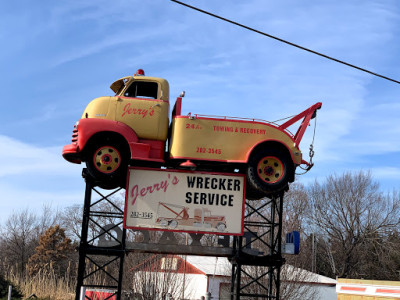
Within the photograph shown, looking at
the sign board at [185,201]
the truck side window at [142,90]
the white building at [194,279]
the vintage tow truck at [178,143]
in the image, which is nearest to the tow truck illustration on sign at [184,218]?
the sign board at [185,201]

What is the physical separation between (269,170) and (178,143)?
2.54 metres

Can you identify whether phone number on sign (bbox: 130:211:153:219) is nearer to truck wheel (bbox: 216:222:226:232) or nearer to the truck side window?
truck wheel (bbox: 216:222:226:232)

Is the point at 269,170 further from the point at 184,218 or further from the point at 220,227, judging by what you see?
the point at 184,218

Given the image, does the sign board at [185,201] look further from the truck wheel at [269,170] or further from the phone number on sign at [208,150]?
the phone number on sign at [208,150]

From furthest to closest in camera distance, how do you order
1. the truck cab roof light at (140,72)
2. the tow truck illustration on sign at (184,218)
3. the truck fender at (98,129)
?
the truck cab roof light at (140,72)
the tow truck illustration on sign at (184,218)
the truck fender at (98,129)

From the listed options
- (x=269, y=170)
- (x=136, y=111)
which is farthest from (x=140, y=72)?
(x=269, y=170)

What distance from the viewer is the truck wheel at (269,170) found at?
13.8 metres

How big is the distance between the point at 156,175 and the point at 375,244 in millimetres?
41776

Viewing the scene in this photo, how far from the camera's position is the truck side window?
47.4 ft

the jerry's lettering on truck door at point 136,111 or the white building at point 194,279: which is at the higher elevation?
the jerry's lettering on truck door at point 136,111

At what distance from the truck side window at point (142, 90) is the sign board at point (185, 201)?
2.09 metres

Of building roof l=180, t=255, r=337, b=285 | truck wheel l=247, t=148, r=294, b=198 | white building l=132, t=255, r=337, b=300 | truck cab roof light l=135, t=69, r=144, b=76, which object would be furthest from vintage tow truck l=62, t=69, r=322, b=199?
building roof l=180, t=255, r=337, b=285

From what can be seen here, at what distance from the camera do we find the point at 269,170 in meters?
14.0

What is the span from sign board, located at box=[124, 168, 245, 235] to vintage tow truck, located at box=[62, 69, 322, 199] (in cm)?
47
